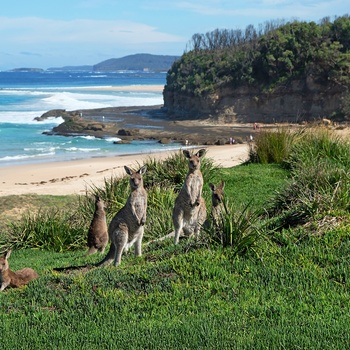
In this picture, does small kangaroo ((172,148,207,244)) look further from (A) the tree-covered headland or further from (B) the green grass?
(A) the tree-covered headland

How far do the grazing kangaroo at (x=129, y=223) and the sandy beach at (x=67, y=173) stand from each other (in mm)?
14237

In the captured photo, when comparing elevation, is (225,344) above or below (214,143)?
above

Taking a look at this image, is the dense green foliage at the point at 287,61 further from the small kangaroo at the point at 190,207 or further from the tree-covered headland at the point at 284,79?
the small kangaroo at the point at 190,207

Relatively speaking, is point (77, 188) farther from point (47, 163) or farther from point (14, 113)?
point (14, 113)

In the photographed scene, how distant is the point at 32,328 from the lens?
6125 mm

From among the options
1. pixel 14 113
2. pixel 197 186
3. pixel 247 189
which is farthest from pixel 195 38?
pixel 197 186

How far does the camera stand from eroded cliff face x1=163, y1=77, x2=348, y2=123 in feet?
176

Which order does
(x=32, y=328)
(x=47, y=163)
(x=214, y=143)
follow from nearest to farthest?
(x=32, y=328) < (x=47, y=163) < (x=214, y=143)

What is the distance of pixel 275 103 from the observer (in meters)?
56.7

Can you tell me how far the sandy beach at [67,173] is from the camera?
24.7 metres

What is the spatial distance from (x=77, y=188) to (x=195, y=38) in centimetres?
7537

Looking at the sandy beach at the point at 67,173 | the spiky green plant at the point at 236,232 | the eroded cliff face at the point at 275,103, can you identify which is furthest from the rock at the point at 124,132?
the spiky green plant at the point at 236,232

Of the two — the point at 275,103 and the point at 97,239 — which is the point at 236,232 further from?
the point at 275,103

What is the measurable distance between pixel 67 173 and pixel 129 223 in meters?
22.5
